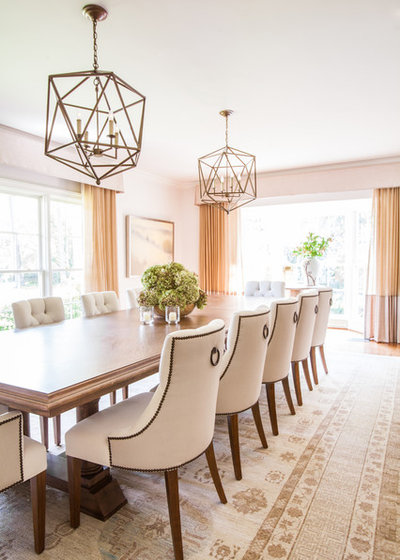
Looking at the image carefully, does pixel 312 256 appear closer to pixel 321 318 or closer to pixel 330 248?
pixel 330 248

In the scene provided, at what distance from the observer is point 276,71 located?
9.03ft

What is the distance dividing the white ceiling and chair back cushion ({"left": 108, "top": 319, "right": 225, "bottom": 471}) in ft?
5.80

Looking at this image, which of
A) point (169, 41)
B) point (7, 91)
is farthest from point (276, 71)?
point (7, 91)

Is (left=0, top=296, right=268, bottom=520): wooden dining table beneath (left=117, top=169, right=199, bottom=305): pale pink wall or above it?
beneath

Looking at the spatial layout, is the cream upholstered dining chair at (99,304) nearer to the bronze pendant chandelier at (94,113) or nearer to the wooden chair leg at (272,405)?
the bronze pendant chandelier at (94,113)

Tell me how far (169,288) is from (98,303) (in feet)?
2.94

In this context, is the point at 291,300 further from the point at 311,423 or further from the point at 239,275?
the point at 239,275

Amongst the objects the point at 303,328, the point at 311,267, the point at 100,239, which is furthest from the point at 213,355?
the point at 311,267

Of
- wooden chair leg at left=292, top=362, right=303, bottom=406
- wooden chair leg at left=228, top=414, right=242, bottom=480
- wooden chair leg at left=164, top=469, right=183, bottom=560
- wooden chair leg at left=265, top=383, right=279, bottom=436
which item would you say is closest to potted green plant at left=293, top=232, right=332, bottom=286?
wooden chair leg at left=292, top=362, right=303, bottom=406

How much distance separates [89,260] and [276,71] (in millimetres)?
3137

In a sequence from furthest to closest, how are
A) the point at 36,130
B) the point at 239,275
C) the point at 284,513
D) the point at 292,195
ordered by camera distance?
1. the point at 239,275
2. the point at 292,195
3. the point at 36,130
4. the point at 284,513

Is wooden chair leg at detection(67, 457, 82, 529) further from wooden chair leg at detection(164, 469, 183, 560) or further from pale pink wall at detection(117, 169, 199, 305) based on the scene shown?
pale pink wall at detection(117, 169, 199, 305)

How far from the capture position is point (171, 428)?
145 centimetres

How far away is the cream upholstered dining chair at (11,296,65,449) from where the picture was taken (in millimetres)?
2523
